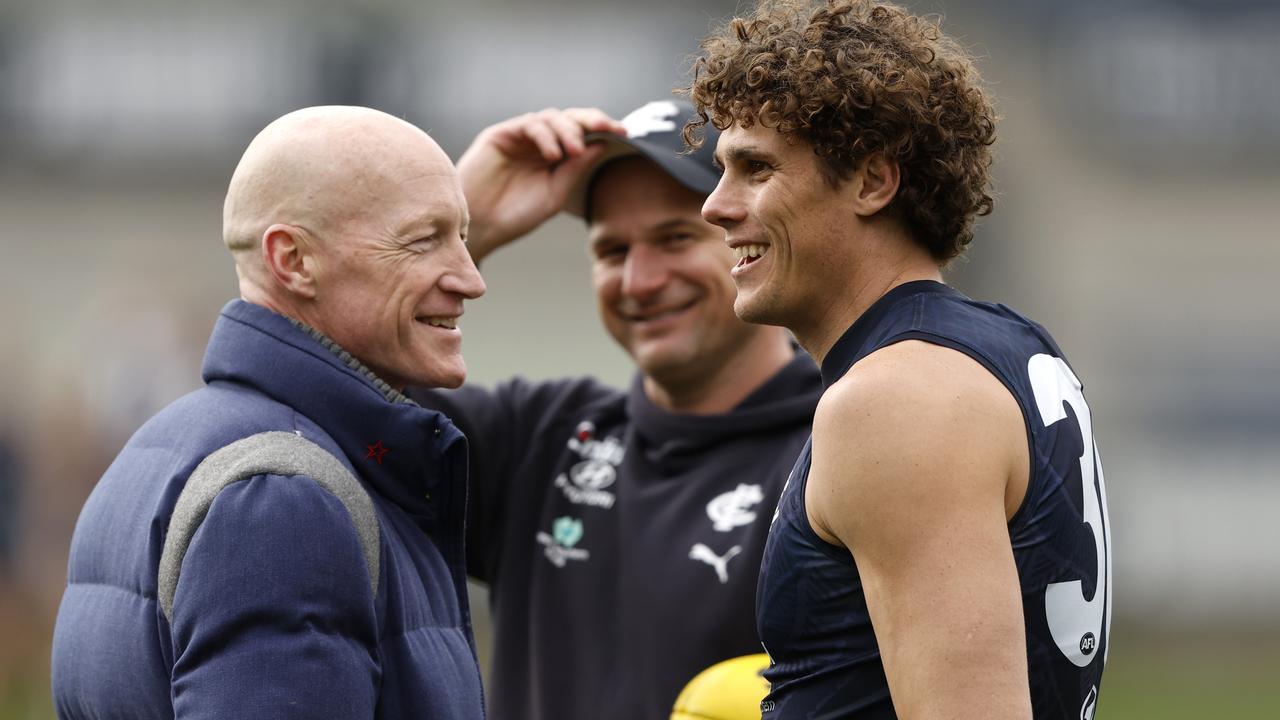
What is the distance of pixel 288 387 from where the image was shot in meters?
2.52

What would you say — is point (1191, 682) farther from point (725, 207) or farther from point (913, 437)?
point (913, 437)

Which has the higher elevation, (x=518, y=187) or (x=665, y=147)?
(x=665, y=147)

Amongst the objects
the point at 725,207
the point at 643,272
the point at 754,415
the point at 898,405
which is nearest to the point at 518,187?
the point at 643,272

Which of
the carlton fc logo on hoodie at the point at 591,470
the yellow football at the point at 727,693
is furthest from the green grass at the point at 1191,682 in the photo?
the yellow football at the point at 727,693

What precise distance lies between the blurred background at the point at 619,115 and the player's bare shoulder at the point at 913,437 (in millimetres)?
13840

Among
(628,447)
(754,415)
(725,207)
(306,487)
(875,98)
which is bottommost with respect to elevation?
(628,447)

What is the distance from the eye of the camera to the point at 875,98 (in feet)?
8.21

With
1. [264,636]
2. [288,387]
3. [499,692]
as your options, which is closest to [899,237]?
[288,387]

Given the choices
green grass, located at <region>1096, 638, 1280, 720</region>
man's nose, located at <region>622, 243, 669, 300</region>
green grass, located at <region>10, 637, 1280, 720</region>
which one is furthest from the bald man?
green grass, located at <region>1096, 638, 1280, 720</region>

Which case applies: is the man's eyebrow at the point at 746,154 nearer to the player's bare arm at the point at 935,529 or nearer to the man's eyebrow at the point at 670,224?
the player's bare arm at the point at 935,529

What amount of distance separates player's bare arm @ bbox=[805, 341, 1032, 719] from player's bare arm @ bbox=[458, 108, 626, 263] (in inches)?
70.6

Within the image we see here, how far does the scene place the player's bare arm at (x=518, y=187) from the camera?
389 cm

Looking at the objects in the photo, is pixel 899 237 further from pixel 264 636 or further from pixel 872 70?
pixel 264 636

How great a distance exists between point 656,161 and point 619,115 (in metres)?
13.1
